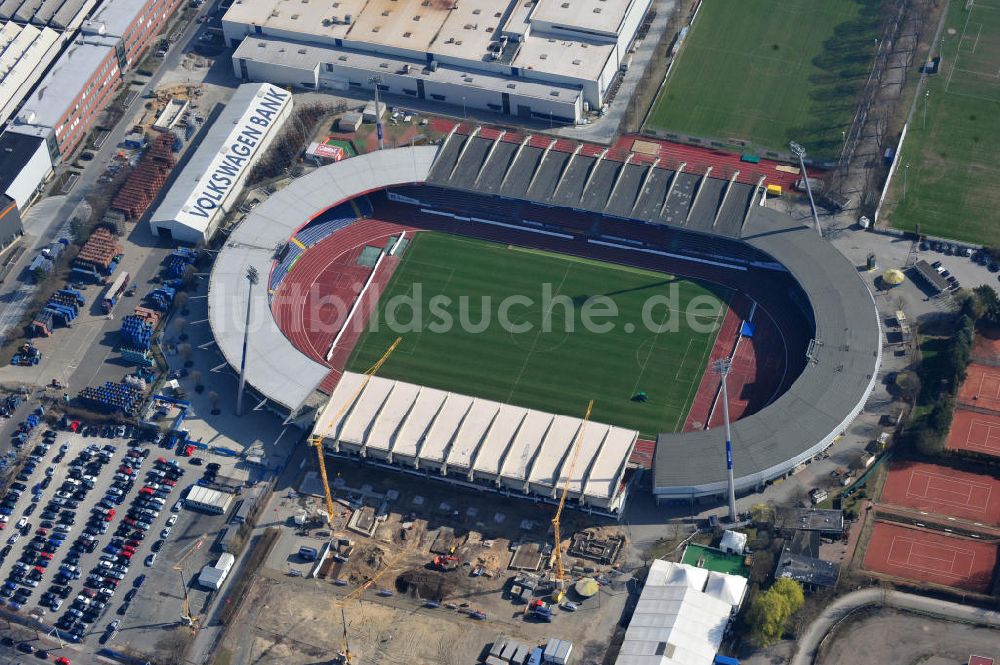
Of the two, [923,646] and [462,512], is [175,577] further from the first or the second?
[923,646]

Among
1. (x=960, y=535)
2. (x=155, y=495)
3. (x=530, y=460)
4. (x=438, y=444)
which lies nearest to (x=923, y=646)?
(x=960, y=535)

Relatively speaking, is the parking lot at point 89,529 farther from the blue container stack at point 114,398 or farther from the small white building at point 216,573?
the blue container stack at point 114,398

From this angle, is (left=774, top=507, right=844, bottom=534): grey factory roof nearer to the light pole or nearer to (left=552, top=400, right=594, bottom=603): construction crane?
(left=552, top=400, right=594, bottom=603): construction crane

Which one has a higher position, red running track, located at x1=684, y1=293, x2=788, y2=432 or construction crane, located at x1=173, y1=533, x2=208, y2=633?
red running track, located at x1=684, y1=293, x2=788, y2=432

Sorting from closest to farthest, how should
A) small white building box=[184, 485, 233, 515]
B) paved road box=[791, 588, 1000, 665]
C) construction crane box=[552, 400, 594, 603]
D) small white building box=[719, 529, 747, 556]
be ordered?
paved road box=[791, 588, 1000, 665] → construction crane box=[552, 400, 594, 603] → small white building box=[719, 529, 747, 556] → small white building box=[184, 485, 233, 515]

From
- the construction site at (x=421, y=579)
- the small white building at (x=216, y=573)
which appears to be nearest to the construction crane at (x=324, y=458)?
the construction site at (x=421, y=579)

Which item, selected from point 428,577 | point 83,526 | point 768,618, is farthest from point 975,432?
point 83,526

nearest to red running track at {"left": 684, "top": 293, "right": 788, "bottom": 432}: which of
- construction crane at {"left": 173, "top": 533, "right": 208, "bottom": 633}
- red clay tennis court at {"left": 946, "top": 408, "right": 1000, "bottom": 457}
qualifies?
red clay tennis court at {"left": 946, "top": 408, "right": 1000, "bottom": 457}

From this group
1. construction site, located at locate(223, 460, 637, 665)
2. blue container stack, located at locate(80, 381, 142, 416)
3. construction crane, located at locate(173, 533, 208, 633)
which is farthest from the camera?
blue container stack, located at locate(80, 381, 142, 416)
